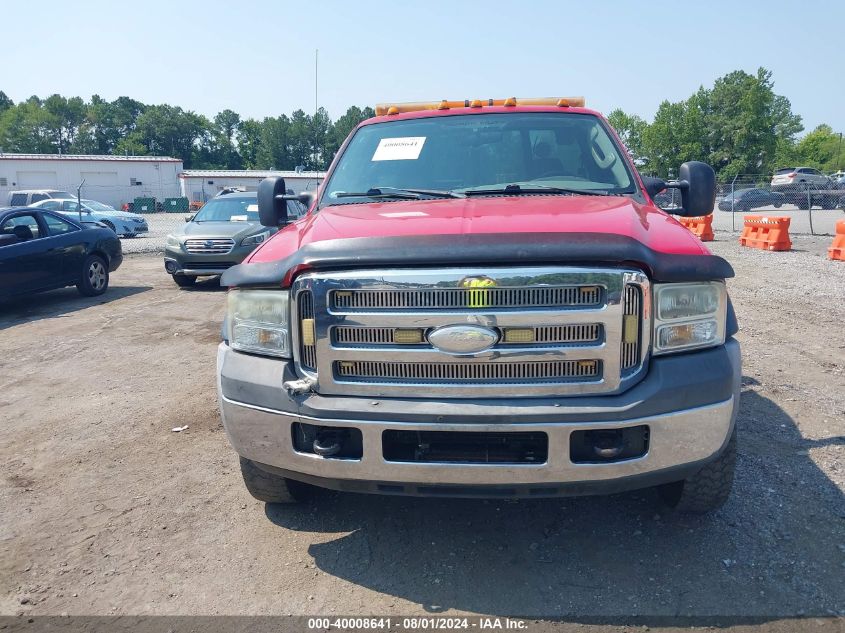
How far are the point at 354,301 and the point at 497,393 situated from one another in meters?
0.69

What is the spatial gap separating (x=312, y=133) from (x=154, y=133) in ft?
239

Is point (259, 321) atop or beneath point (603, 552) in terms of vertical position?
atop

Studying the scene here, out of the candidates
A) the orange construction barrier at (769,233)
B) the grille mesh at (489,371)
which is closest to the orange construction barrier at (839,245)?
the orange construction barrier at (769,233)

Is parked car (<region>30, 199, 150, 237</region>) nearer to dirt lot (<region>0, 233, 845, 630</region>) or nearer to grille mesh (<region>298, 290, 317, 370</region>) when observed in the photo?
dirt lot (<region>0, 233, 845, 630</region>)

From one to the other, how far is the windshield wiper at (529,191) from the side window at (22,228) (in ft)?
28.7

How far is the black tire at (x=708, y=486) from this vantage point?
297 cm

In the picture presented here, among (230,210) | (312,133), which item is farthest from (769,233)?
(312,133)

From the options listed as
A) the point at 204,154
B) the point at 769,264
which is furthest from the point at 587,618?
the point at 204,154

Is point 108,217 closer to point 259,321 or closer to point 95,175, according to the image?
point 259,321

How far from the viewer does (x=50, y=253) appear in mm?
10242

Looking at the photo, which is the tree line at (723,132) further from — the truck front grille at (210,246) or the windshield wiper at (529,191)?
the windshield wiper at (529,191)

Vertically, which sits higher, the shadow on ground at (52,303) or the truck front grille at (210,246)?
the truck front grille at (210,246)

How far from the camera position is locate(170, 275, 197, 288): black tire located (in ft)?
39.6

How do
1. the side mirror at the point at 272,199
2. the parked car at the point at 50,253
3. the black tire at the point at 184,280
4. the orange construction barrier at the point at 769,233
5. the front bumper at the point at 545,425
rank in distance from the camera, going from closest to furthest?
the front bumper at the point at 545,425 < the side mirror at the point at 272,199 < the parked car at the point at 50,253 < the black tire at the point at 184,280 < the orange construction barrier at the point at 769,233
